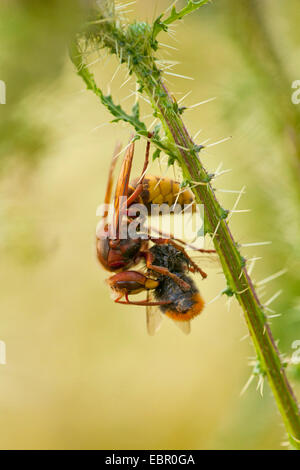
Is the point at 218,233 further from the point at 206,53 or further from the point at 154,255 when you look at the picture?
the point at 206,53

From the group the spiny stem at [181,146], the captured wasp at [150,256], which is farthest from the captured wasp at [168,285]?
the spiny stem at [181,146]

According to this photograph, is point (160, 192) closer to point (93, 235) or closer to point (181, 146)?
point (181, 146)

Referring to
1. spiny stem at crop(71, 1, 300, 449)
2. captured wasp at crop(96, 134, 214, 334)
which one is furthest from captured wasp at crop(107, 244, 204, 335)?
spiny stem at crop(71, 1, 300, 449)

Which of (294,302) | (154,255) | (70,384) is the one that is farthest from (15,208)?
(70,384)

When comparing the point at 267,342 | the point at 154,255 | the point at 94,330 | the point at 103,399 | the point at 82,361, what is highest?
the point at 154,255

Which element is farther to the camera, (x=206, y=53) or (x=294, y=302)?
(x=206, y=53)

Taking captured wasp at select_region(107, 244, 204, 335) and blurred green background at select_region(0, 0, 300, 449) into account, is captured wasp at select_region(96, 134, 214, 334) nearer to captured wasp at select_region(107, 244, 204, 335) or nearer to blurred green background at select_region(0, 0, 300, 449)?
captured wasp at select_region(107, 244, 204, 335)

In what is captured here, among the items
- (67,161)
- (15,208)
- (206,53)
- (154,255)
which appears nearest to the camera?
(154,255)
